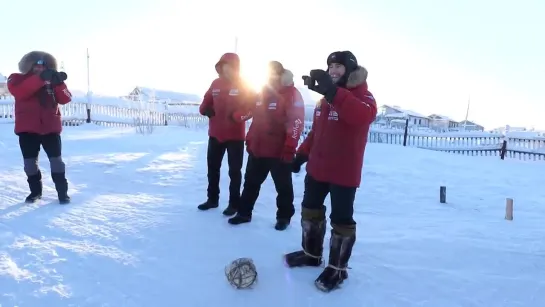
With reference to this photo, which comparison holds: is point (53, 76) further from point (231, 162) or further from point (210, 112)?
point (231, 162)

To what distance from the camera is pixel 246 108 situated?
402cm

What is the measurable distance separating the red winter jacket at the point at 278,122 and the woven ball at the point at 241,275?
127cm

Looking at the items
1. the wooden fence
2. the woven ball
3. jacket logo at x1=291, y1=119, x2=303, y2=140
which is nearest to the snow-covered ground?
the woven ball

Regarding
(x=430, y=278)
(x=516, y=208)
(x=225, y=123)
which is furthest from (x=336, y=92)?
(x=516, y=208)

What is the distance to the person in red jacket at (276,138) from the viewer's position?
3516 millimetres

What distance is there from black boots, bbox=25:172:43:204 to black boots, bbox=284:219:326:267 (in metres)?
3.18

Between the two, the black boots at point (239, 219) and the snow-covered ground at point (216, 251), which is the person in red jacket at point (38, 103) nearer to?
the snow-covered ground at point (216, 251)

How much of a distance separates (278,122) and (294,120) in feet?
0.65

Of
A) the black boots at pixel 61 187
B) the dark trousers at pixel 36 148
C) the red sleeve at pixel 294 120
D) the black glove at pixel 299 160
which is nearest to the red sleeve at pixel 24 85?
the dark trousers at pixel 36 148

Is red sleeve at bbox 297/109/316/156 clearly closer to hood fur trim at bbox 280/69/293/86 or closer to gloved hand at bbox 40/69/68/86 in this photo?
hood fur trim at bbox 280/69/293/86

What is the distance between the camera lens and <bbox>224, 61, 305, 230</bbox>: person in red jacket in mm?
3516

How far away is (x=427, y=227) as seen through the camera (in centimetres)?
451

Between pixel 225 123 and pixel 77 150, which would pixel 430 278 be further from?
pixel 77 150

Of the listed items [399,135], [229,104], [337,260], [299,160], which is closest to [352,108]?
[299,160]
